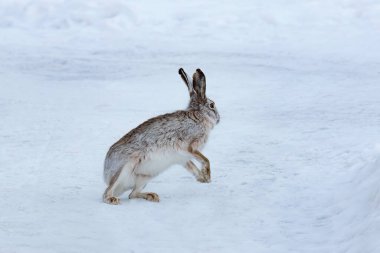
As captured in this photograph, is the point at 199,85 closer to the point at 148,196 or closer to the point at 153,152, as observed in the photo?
the point at 153,152

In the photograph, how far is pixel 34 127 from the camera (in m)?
9.15

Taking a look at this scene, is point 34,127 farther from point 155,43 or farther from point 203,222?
point 155,43

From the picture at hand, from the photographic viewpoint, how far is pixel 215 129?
902 centimetres

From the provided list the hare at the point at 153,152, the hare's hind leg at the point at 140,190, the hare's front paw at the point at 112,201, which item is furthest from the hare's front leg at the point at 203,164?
the hare's front paw at the point at 112,201

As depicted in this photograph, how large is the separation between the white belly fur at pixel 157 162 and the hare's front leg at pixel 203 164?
74mm

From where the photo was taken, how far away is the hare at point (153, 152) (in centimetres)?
648

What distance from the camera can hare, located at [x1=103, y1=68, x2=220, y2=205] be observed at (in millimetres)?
6477

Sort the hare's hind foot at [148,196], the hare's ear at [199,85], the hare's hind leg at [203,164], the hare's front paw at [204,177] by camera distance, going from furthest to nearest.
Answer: the hare's ear at [199,85]
the hare's front paw at [204,177]
the hare's hind leg at [203,164]
the hare's hind foot at [148,196]

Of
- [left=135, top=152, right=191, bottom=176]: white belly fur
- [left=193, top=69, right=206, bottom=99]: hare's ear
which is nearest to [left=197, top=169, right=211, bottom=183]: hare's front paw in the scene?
[left=135, top=152, right=191, bottom=176]: white belly fur

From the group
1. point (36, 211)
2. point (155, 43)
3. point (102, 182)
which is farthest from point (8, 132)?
point (155, 43)

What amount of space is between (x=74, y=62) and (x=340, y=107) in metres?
4.47

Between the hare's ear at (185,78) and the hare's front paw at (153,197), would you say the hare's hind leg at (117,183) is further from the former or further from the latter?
the hare's ear at (185,78)

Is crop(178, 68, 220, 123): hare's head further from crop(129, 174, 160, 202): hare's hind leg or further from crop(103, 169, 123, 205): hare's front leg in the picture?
crop(103, 169, 123, 205): hare's front leg

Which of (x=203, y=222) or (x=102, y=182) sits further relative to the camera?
(x=102, y=182)
